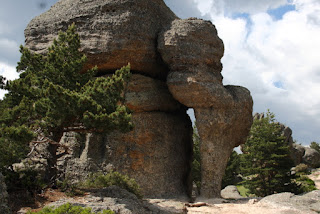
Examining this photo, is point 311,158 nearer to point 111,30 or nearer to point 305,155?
point 305,155

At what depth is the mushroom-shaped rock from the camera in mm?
15352

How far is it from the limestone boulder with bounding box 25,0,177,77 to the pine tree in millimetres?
3736

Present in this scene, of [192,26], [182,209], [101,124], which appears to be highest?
[192,26]

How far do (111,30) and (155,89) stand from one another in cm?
372

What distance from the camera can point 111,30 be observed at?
15516mm

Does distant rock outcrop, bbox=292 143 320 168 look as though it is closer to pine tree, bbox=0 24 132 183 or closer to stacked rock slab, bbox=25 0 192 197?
stacked rock slab, bbox=25 0 192 197

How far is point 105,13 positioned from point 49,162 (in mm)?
8541

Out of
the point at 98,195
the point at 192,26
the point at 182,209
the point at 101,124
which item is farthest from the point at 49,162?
the point at 192,26

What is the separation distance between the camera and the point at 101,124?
9289 mm

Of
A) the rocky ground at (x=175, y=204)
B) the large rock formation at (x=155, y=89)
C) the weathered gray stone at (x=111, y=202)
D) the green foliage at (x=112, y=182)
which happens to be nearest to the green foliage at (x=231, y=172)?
the large rock formation at (x=155, y=89)

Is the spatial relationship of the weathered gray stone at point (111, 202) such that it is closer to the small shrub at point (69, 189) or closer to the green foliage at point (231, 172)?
the small shrub at point (69, 189)

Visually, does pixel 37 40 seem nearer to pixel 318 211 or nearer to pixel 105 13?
pixel 105 13

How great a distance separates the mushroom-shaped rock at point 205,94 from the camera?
1535 centimetres

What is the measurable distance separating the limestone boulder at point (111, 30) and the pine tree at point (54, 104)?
3.74m
